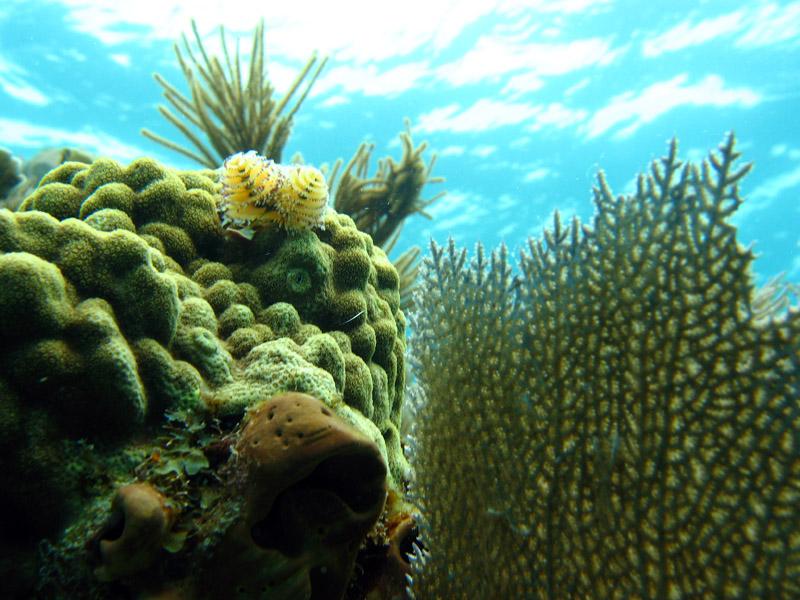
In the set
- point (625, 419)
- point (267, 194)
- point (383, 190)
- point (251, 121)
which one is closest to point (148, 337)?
point (267, 194)

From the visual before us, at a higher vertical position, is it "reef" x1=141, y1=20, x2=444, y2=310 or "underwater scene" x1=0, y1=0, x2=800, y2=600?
"reef" x1=141, y1=20, x2=444, y2=310

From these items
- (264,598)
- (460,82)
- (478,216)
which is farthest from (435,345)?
(478,216)

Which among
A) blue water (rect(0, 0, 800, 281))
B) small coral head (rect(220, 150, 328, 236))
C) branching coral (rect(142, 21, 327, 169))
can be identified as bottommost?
small coral head (rect(220, 150, 328, 236))

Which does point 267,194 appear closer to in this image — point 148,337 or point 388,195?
point 148,337

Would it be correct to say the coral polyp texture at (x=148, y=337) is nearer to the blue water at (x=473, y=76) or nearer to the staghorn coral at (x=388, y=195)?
the staghorn coral at (x=388, y=195)

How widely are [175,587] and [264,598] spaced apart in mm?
325

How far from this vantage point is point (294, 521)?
185 centimetres

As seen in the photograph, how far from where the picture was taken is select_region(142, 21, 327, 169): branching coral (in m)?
5.09

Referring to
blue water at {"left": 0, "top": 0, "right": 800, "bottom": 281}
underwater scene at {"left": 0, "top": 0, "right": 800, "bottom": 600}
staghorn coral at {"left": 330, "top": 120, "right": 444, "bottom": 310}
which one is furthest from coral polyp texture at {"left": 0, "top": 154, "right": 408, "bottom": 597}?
blue water at {"left": 0, "top": 0, "right": 800, "bottom": 281}

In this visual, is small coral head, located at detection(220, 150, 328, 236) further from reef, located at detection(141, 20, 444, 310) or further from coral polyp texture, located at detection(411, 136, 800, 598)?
reef, located at detection(141, 20, 444, 310)

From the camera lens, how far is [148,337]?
223 cm

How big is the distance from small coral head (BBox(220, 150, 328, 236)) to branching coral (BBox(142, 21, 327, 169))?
7.99 feet

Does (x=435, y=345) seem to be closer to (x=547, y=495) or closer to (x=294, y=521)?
(x=547, y=495)

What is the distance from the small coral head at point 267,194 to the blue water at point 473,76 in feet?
51.7
